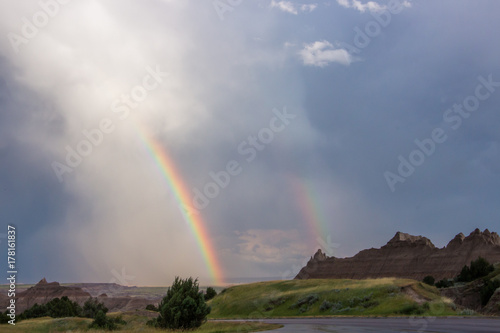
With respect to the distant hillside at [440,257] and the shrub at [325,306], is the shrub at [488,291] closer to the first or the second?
the shrub at [325,306]

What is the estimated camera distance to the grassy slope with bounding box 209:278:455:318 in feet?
192

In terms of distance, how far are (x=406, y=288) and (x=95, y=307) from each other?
73.2 meters

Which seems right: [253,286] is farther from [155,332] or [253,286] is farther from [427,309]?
[155,332]

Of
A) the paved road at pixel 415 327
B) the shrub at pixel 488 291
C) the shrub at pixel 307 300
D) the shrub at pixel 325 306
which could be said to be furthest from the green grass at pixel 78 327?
the shrub at pixel 488 291

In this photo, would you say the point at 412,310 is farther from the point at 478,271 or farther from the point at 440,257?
the point at 440,257

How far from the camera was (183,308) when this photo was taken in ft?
120

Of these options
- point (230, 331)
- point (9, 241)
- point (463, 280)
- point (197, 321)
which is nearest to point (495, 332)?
point (230, 331)

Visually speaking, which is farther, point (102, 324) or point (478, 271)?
point (478, 271)

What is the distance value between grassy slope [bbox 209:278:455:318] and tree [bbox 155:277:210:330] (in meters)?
28.9

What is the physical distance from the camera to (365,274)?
199375mm

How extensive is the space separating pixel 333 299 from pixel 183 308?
41.0m

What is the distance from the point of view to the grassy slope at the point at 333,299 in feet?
192

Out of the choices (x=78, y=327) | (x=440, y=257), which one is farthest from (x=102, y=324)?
(x=440, y=257)

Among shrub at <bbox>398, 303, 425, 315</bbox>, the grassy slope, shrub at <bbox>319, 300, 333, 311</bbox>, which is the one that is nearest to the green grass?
shrub at <bbox>398, 303, 425, 315</bbox>
